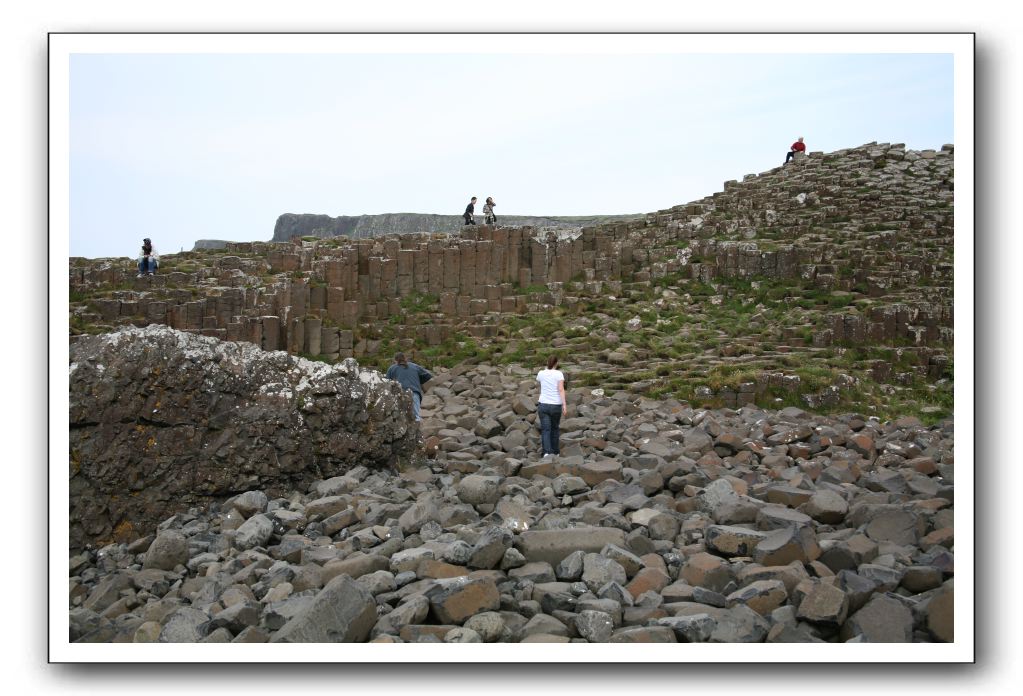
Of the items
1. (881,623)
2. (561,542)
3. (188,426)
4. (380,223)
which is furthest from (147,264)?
(380,223)

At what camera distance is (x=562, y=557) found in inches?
241

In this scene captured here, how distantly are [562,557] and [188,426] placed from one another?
405cm

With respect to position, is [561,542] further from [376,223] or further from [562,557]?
[376,223]

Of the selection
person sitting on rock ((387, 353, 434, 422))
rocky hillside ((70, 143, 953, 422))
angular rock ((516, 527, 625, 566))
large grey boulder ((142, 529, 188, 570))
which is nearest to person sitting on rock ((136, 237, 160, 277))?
rocky hillside ((70, 143, 953, 422))

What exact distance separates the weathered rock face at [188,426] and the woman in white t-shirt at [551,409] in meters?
2.12

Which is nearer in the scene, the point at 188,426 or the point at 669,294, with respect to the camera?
the point at 188,426

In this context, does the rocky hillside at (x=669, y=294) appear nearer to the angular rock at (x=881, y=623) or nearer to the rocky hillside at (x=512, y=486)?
the rocky hillside at (x=512, y=486)

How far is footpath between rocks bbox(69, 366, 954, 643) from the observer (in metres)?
5.26

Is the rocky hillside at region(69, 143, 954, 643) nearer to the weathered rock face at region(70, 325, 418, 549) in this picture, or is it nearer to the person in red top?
the weathered rock face at region(70, 325, 418, 549)

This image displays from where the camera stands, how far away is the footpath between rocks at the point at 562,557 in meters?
5.26

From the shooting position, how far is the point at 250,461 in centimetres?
815

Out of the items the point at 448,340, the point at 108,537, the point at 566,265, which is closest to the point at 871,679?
the point at 108,537

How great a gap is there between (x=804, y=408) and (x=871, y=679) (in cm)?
900

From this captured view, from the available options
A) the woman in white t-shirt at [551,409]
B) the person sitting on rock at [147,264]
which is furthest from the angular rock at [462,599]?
the person sitting on rock at [147,264]
